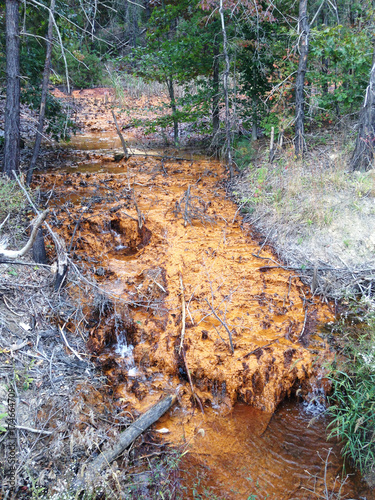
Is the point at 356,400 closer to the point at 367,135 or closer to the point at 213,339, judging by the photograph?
the point at 213,339

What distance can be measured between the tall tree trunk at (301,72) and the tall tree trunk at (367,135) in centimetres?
127

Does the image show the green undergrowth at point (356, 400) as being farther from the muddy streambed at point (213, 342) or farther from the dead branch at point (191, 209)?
the dead branch at point (191, 209)

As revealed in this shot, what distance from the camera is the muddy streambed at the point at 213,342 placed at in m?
3.51

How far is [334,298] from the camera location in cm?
502

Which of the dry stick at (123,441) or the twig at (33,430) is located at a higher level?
the twig at (33,430)

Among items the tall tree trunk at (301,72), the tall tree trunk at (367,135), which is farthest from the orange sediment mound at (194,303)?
the tall tree trunk at (367,135)

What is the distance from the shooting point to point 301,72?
741cm

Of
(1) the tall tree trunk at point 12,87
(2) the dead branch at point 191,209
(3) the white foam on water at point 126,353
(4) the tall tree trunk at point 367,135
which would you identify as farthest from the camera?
(2) the dead branch at point 191,209

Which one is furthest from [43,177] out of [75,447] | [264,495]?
[264,495]

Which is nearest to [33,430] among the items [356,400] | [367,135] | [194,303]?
[194,303]

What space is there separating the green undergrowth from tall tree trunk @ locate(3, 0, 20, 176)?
667cm

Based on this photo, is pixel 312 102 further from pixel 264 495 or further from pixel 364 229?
pixel 264 495

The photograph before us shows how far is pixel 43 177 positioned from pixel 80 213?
2620 mm

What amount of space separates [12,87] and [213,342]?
6.10m
